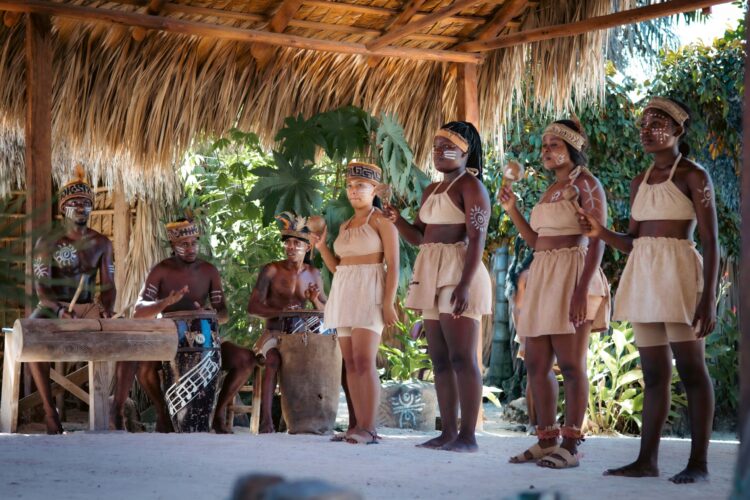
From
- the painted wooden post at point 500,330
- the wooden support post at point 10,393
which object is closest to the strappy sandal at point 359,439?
the wooden support post at point 10,393

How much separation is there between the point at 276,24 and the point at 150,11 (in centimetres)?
90

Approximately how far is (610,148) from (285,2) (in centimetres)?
525

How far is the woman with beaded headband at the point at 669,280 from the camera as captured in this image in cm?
452

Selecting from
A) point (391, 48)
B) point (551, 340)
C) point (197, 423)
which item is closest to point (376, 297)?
point (551, 340)

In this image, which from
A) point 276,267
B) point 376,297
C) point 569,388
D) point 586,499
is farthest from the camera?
point 276,267

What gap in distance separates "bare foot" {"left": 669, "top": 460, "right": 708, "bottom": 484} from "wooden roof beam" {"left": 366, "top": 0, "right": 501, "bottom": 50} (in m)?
3.83

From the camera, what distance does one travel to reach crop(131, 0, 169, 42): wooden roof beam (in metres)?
7.45

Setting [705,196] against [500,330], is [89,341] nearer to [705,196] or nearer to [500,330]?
[705,196]

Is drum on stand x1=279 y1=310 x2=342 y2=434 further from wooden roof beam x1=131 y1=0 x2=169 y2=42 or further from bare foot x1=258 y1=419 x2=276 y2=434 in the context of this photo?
wooden roof beam x1=131 y1=0 x2=169 y2=42

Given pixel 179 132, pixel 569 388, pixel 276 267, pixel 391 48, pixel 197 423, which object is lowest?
pixel 197 423

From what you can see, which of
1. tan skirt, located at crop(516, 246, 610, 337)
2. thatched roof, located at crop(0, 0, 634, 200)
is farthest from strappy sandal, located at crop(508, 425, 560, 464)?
thatched roof, located at crop(0, 0, 634, 200)

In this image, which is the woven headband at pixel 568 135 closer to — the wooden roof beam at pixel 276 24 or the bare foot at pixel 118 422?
the wooden roof beam at pixel 276 24

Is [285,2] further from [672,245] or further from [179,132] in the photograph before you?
[672,245]

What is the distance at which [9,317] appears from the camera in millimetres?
10531
